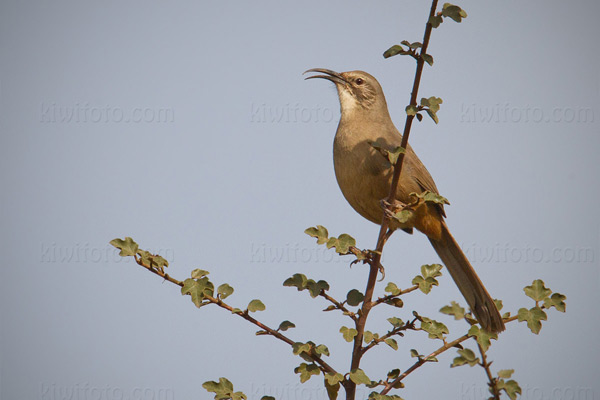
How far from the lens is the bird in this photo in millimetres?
4355

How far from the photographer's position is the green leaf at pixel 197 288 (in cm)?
251

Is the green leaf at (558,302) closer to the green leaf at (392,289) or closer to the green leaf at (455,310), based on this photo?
the green leaf at (455,310)

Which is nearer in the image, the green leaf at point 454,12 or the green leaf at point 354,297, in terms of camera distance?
the green leaf at point 454,12

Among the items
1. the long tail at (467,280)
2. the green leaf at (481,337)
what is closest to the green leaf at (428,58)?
the green leaf at (481,337)

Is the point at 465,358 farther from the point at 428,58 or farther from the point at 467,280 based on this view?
the point at 467,280

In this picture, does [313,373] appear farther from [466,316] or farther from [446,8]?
[446,8]

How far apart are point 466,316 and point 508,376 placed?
385 millimetres

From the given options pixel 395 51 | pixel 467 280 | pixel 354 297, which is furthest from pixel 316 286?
pixel 467 280

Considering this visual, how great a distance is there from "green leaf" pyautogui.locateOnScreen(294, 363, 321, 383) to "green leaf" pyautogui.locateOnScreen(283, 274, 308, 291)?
0.35 metres

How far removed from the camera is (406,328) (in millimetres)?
2672

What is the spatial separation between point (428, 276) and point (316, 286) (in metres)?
0.51

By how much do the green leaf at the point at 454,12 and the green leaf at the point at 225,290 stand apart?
1.45 meters

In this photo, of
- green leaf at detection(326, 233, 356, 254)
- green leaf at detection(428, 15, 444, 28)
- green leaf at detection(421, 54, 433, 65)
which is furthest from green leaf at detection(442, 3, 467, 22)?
green leaf at detection(326, 233, 356, 254)

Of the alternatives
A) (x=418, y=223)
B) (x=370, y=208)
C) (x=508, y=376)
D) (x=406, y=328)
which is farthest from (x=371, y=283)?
A: (x=418, y=223)
